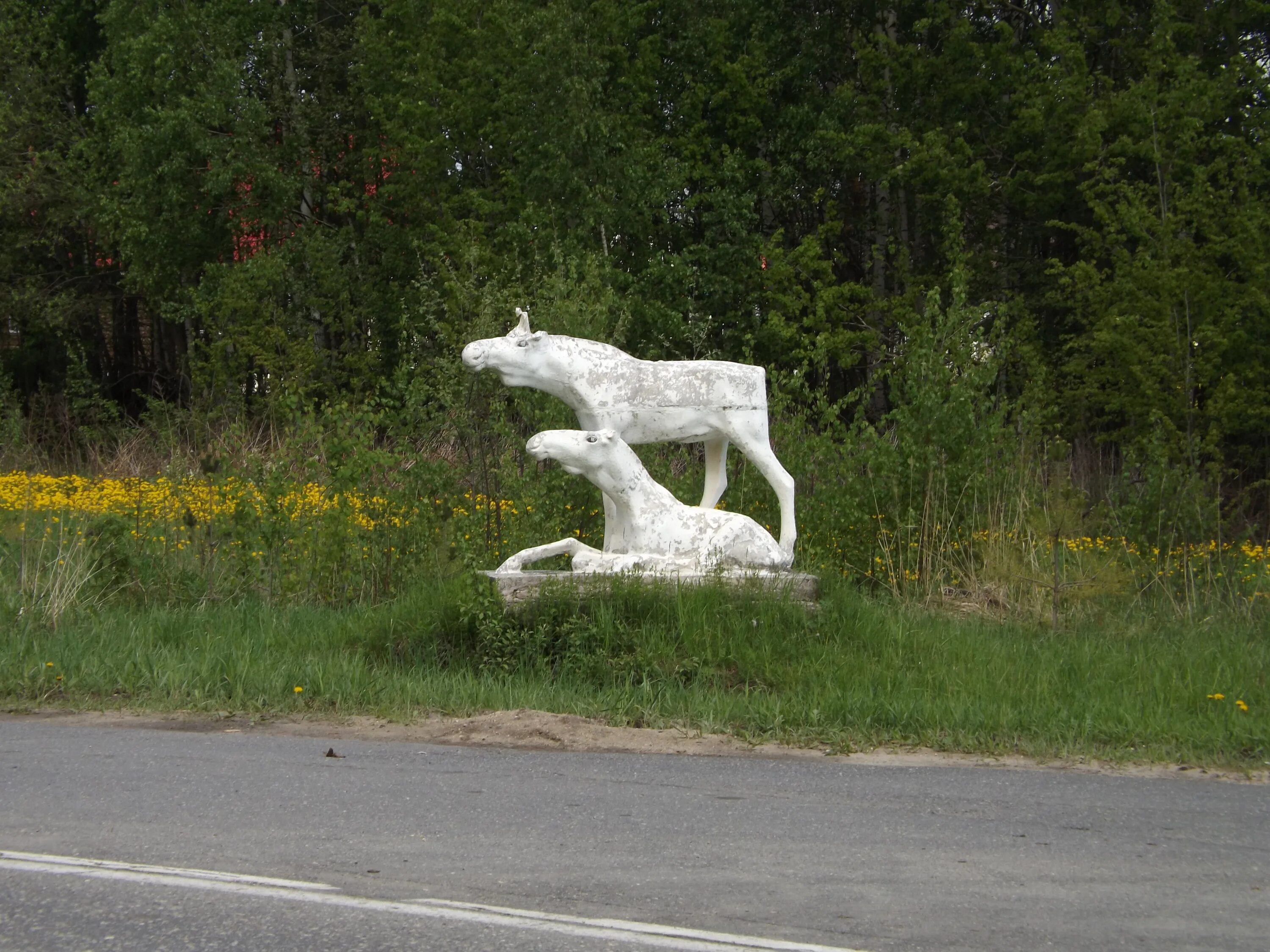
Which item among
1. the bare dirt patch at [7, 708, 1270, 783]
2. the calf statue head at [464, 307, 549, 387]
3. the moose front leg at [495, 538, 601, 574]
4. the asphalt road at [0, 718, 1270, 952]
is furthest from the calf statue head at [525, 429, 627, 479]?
the asphalt road at [0, 718, 1270, 952]

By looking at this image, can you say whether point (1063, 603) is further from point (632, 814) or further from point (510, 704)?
point (632, 814)

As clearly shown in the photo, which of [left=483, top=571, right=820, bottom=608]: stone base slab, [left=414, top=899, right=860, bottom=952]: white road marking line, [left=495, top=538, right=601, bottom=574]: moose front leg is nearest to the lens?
[left=414, top=899, right=860, bottom=952]: white road marking line

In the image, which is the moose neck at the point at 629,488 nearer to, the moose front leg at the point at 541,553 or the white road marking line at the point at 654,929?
the moose front leg at the point at 541,553

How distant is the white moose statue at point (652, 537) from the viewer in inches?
353

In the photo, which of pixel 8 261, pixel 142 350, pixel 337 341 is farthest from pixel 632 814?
pixel 142 350

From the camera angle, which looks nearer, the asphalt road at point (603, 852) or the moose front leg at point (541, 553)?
the asphalt road at point (603, 852)

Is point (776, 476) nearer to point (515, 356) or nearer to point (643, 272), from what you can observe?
point (515, 356)

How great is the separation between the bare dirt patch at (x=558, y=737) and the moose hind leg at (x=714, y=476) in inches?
96.9

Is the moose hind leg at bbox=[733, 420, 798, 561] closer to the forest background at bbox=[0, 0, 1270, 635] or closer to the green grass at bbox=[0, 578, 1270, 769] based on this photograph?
the green grass at bbox=[0, 578, 1270, 769]

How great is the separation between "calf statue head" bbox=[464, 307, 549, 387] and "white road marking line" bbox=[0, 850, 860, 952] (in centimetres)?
→ 463

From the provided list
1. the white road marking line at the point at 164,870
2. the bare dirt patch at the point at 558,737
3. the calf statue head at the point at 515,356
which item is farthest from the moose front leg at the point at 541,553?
the white road marking line at the point at 164,870

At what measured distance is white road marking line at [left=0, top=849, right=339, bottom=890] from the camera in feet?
15.3

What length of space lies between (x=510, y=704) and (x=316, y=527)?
4.17m

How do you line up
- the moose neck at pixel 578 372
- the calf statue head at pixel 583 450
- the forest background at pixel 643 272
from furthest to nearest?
the forest background at pixel 643 272 → the moose neck at pixel 578 372 → the calf statue head at pixel 583 450
